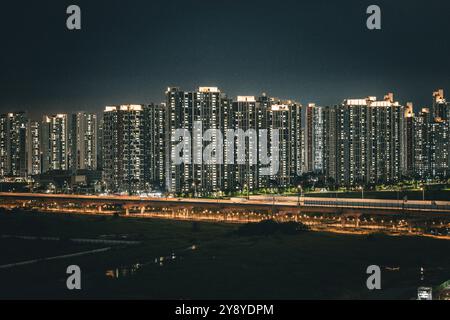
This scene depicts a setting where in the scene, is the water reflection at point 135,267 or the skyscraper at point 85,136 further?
the skyscraper at point 85,136

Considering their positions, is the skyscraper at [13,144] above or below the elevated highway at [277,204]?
above

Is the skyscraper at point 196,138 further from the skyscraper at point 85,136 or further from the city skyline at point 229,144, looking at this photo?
the skyscraper at point 85,136

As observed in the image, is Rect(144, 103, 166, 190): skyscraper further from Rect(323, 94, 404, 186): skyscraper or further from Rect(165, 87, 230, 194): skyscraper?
Rect(323, 94, 404, 186): skyscraper

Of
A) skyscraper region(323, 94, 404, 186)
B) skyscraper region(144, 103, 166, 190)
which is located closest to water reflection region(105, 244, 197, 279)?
skyscraper region(144, 103, 166, 190)

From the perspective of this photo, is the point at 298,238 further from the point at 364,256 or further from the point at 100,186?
the point at 100,186

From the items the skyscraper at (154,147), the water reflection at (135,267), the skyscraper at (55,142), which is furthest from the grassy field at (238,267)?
the skyscraper at (55,142)

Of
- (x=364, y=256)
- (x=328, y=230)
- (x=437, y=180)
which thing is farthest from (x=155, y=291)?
(x=437, y=180)

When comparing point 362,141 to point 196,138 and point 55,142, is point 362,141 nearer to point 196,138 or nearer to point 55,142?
point 196,138

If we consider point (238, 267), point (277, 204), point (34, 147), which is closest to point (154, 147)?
point (34, 147)
